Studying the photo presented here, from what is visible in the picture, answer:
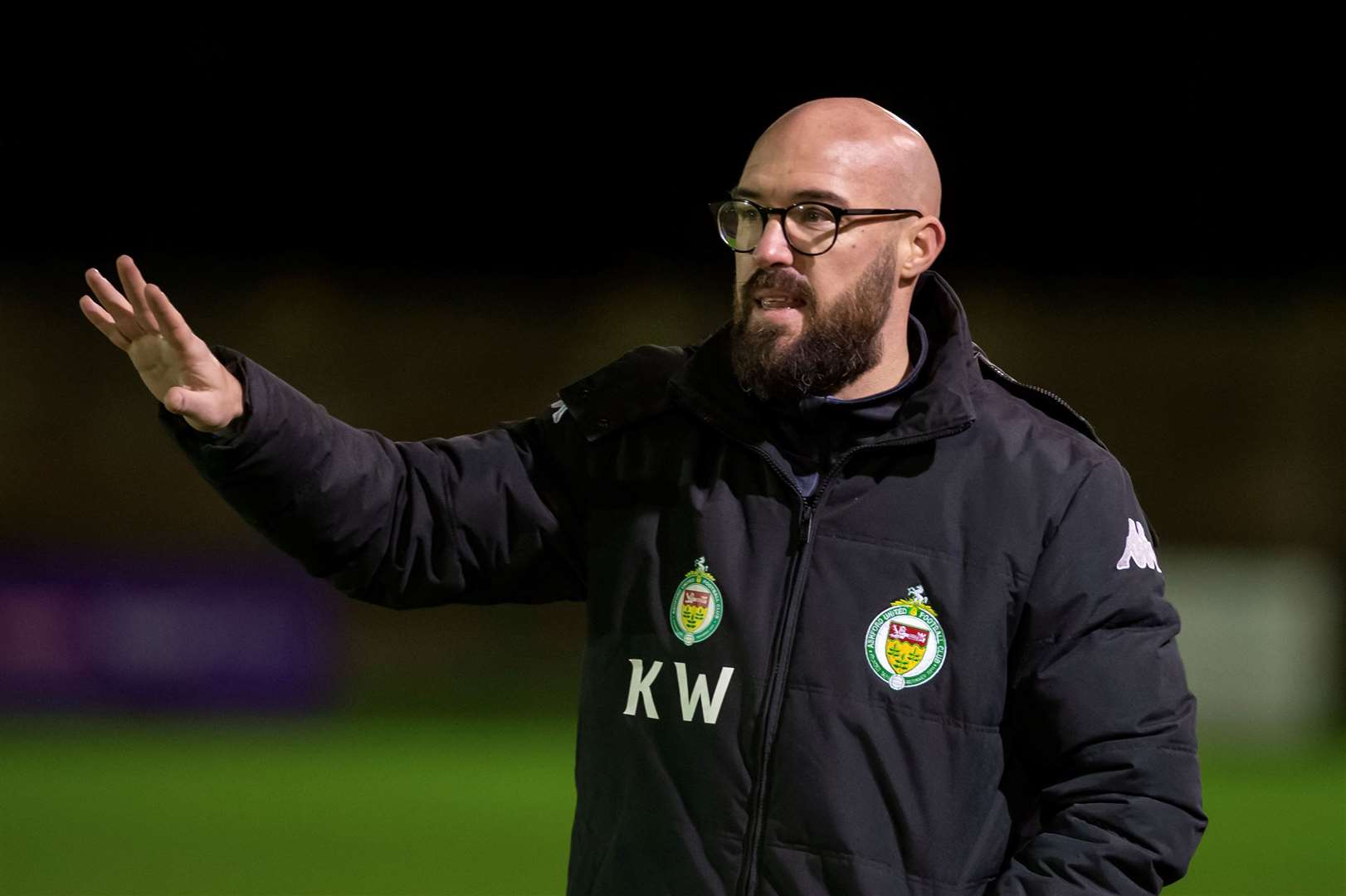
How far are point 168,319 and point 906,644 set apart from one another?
1260 millimetres

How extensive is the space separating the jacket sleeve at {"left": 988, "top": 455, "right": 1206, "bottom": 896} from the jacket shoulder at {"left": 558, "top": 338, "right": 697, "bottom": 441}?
0.73 metres

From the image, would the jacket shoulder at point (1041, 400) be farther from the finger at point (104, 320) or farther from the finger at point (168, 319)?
the finger at point (104, 320)

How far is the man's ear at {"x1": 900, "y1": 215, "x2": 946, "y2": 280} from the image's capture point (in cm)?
299

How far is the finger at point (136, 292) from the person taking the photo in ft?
8.53

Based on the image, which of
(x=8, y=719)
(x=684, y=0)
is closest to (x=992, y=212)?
(x=684, y=0)

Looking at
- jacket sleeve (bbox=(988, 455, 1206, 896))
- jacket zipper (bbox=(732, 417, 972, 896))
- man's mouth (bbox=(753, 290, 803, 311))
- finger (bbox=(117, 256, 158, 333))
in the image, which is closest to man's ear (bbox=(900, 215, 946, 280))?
man's mouth (bbox=(753, 290, 803, 311))

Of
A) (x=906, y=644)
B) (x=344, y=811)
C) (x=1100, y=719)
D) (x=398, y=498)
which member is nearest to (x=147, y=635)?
(x=344, y=811)

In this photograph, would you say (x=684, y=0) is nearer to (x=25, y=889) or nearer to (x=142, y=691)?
(x=142, y=691)

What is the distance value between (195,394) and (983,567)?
126 cm

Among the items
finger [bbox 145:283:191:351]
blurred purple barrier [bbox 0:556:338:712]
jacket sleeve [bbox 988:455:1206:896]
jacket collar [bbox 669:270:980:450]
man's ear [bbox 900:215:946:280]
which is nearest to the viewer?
jacket sleeve [bbox 988:455:1206:896]

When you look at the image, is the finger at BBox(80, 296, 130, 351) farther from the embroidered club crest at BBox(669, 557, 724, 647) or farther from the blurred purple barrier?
the blurred purple barrier

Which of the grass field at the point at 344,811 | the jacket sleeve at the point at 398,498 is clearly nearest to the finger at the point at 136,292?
the jacket sleeve at the point at 398,498

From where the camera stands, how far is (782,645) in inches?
105

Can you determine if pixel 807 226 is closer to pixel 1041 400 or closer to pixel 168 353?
pixel 1041 400
